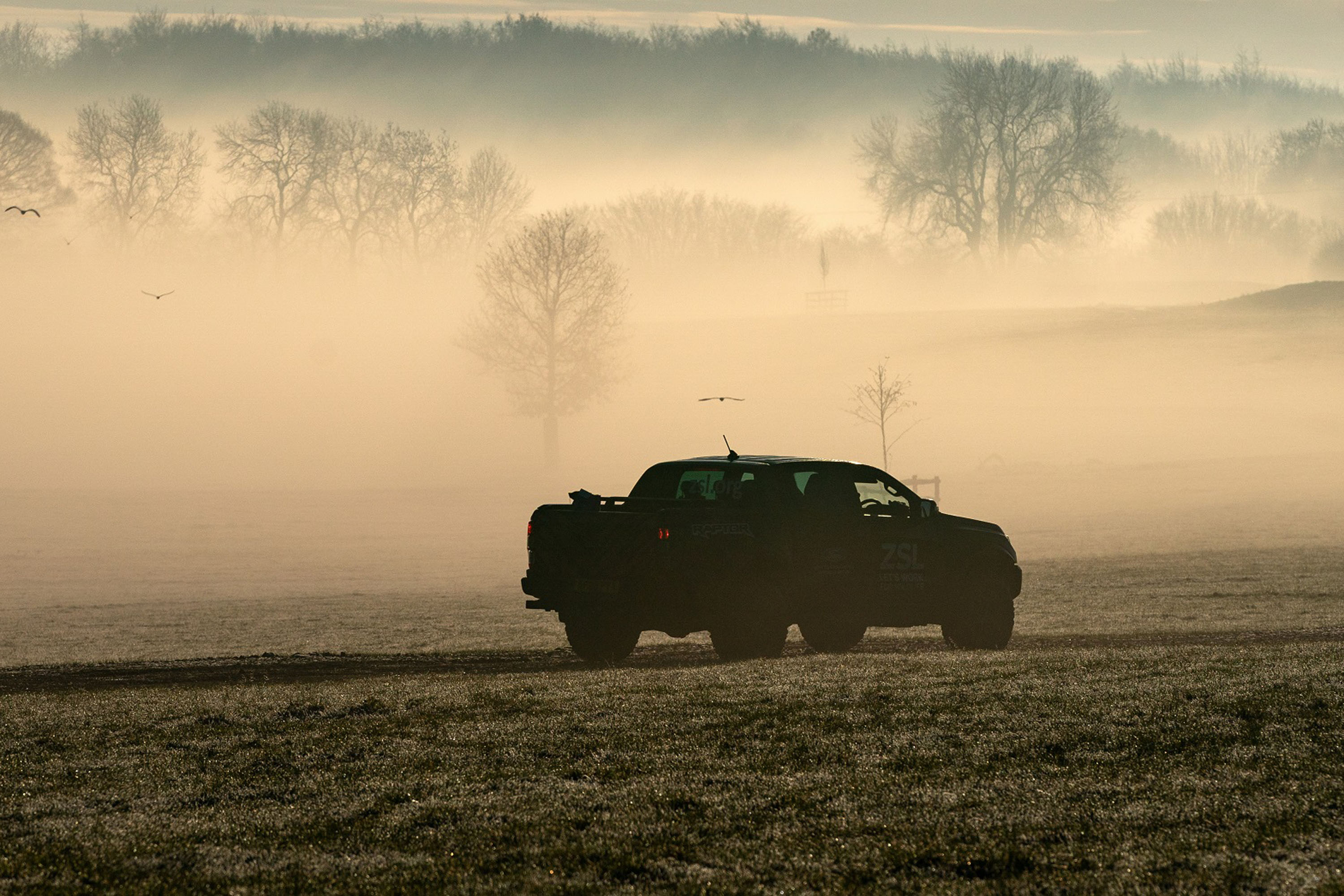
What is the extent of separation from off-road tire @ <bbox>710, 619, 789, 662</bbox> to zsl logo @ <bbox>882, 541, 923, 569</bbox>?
1.27m

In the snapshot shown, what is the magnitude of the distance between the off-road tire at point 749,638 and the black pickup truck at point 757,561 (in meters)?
0.01

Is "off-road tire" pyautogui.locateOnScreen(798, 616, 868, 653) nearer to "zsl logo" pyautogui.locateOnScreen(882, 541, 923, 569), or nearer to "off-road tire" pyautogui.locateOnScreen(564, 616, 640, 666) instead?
"zsl logo" pyautogui.locateOnScreen(882, 541, 923, 569)

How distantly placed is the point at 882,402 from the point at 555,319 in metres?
16.7

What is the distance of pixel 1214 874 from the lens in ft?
21.9

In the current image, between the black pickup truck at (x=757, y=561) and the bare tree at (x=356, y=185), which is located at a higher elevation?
the bare tree at (x=356, y=185)

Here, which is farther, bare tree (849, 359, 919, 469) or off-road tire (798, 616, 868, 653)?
bare tree (849, 359, 919, 469)

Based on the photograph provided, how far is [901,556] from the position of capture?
1523 centimetres

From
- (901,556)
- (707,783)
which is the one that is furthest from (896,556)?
(707,783)

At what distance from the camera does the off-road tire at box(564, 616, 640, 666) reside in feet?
51.7

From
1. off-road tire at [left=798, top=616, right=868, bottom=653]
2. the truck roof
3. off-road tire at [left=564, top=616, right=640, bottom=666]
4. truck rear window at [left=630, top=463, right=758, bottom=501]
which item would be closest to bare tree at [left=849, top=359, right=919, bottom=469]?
off-road tire at [left=798, top=616, right=868, bottom=653]

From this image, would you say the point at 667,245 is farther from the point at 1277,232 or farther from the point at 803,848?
the point at 803,848

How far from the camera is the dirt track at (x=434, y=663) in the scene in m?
14.9

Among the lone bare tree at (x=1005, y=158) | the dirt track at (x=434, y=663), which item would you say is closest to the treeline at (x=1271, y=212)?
the lone bare tree at (x=1005, y=158)

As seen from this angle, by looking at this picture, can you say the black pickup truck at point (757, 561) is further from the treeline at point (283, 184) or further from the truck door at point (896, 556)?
the treeline at point (283, 184)
